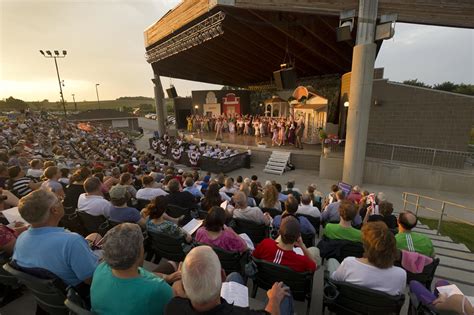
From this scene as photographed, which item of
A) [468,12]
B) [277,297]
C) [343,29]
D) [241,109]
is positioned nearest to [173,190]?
[277,297]

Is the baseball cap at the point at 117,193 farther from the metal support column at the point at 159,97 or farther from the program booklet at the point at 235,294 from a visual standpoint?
the metal support column at the point at 159,97

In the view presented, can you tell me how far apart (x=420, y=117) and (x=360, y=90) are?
13.1ft

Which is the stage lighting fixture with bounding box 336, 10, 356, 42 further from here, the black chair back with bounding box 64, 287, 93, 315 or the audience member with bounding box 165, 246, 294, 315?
the black chair back with bounding box 64, 287, 93, 315

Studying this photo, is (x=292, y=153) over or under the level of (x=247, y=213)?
under

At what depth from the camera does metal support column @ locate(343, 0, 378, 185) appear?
9.17 m

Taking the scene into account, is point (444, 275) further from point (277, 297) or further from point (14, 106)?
point (14, 106)

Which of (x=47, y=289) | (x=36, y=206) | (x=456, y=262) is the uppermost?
(x=36, y=206)

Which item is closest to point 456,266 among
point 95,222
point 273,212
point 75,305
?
point 273,212

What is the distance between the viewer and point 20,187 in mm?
4590

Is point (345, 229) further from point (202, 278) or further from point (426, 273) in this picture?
point (202, 278)

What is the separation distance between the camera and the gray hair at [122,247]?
63.0 inches

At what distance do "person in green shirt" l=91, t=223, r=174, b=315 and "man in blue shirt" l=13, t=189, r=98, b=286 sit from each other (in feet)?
1.51

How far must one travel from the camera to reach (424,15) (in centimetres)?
895

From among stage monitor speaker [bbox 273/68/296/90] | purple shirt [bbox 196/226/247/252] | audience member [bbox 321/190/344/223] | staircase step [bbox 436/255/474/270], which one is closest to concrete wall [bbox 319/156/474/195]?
stage monitor speaker [bbox 273/68/296/90]
